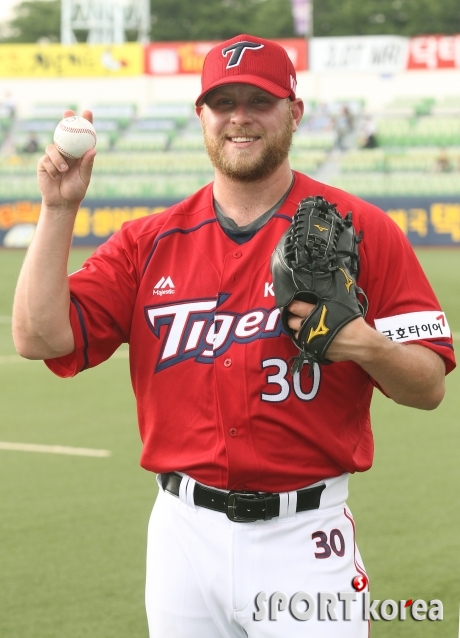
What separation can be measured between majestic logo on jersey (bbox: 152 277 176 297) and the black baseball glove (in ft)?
1.21

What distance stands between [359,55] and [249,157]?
112 feet

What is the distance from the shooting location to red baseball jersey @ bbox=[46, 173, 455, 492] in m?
2.62

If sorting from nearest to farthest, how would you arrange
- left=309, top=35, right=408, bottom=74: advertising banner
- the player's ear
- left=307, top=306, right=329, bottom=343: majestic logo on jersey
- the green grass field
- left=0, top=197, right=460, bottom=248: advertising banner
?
left=307, top=306, right=329, bottom=343: majestic logo on jersey
the player's ear
the green grass field
left=0, top=197, right=460, bottom=248: advertising banner
left=309, top=35, right=408, bottom=74: advertising banner

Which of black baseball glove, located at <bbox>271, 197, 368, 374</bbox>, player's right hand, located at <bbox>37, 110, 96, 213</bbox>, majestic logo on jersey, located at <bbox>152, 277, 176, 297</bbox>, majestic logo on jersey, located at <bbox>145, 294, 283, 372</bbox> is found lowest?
majestic logo on jersey, located at <bbox>145, 294, 283, 372</bbox>

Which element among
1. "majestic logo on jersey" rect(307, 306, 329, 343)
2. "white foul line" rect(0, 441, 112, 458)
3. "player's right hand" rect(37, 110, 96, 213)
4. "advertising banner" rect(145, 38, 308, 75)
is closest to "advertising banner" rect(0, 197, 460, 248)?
"advertising banner" rect(145, 38, 308, 75)

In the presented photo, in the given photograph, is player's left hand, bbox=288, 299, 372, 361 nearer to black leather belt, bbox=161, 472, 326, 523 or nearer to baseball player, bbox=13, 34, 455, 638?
baseball player, bbox=13, 34, 455, 638

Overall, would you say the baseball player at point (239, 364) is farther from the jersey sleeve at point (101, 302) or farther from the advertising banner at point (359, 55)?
the advertising banner at point (359, 55)

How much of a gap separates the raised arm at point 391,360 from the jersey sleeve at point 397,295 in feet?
0.13

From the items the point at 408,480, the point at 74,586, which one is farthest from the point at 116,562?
the point at 408,480

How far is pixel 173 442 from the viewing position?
274 cm

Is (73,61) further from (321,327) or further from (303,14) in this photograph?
(321,327)

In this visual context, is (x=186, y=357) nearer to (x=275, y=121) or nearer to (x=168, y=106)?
(x=275, y=121)

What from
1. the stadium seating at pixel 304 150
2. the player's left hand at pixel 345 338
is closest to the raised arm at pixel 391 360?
the player's left hand at pixel 345 338

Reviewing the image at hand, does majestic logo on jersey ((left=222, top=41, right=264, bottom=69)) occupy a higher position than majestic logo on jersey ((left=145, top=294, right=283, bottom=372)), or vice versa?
majestic logo on jersey ((left=222, top=41, right=264, bottom=69))
